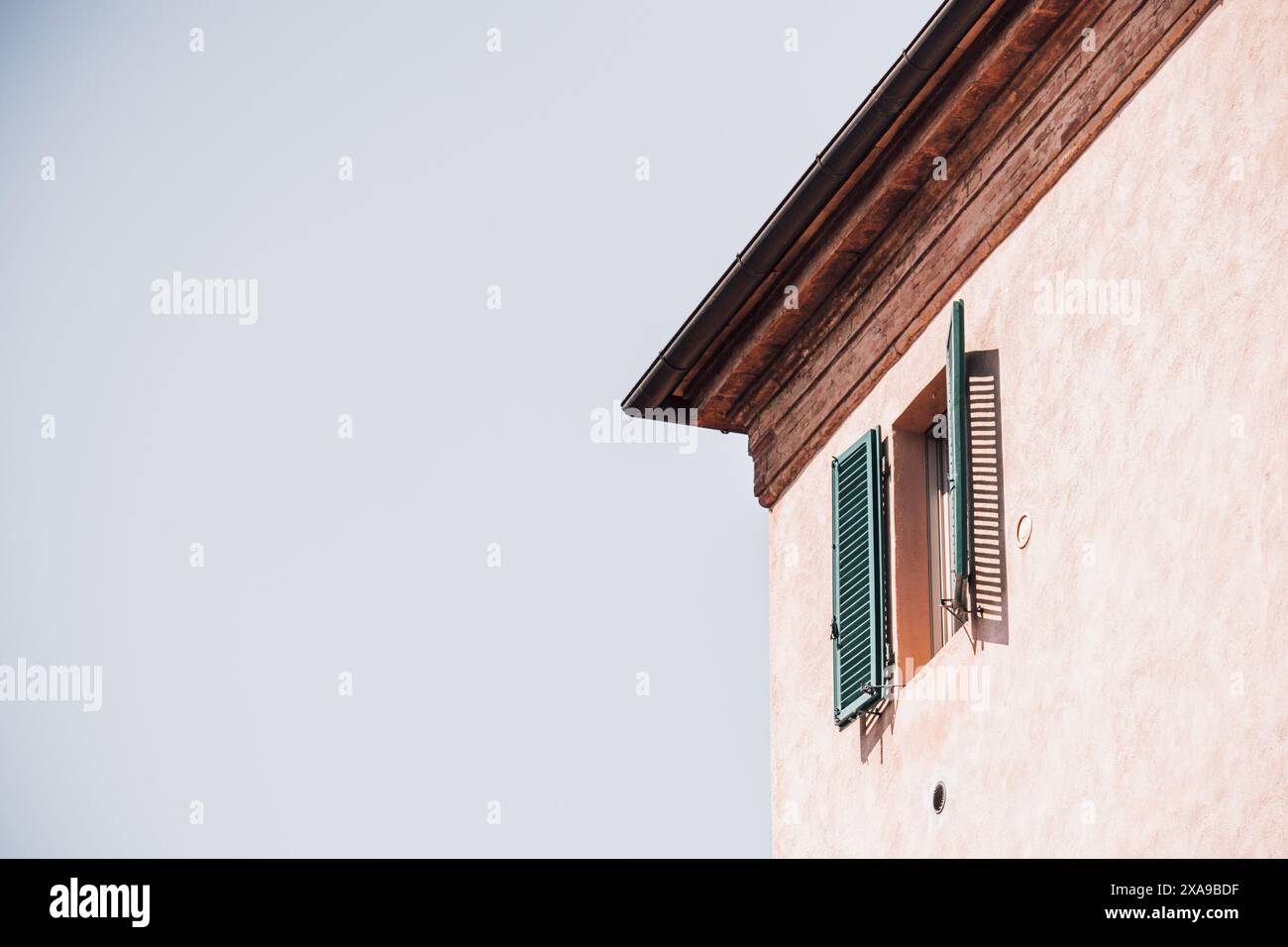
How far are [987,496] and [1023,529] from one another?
41 centimetres

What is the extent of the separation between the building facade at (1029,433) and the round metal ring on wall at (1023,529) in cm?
2

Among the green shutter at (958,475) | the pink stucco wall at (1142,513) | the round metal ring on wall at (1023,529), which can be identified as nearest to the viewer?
the pink stucco wall at (1142,513)

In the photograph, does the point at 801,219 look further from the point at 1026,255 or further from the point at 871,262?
the point at 1026,255

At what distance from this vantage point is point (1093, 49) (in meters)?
11.1

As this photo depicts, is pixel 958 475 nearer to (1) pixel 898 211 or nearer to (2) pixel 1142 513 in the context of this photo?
(2) pixel 1142 513

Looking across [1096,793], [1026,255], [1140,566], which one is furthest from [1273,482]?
[1026,255]

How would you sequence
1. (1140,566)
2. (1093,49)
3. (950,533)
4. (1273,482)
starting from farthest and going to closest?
(950,533), (1093,49), (1140,566), (1273,482)

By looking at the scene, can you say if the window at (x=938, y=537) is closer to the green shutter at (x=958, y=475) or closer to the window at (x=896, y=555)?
the window at (x=896, y=555)

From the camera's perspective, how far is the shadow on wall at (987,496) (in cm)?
1141

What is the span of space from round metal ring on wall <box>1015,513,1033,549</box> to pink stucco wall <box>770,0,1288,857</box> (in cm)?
5

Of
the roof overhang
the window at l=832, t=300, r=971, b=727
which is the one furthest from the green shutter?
the roof overhang

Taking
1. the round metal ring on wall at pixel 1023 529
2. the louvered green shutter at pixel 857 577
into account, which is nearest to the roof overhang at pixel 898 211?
the louvered green shutter at pixel 857 577
